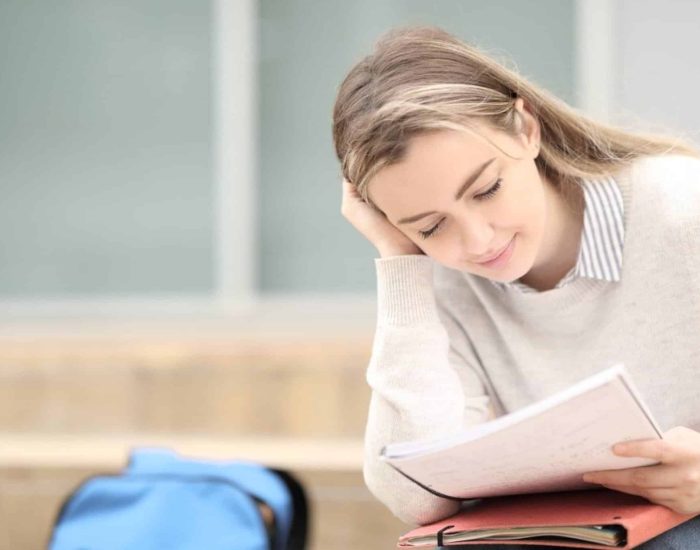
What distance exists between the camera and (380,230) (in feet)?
4.96

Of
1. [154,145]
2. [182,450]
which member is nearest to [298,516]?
[182,450]

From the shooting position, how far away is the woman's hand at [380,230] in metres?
1.51

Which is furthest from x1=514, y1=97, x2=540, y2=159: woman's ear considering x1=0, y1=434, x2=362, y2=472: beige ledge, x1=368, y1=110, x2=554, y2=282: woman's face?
x1=0, y1=434, x2=362, y2=472: beige ledge

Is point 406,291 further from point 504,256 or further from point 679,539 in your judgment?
point 679,539

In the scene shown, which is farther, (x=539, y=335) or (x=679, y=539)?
(x=539, y=335)

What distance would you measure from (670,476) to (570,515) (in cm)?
12

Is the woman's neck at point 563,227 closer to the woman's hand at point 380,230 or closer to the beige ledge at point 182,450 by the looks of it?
the woman's hand at point 380,230

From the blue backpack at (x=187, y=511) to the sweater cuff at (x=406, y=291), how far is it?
635mm

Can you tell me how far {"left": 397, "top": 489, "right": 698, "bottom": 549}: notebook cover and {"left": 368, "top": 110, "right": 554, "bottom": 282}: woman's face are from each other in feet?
0.95

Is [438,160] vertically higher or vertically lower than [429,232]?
higher

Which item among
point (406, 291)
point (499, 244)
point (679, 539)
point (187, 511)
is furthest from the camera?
point (187, 511)

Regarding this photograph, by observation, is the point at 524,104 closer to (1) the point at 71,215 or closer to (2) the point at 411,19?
(2) the point at 411,19

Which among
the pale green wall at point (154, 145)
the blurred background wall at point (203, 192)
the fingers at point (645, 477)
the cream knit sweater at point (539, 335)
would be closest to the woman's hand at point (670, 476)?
the fingers at point (645, 477)

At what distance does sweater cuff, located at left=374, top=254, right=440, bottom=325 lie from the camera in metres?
1.47
